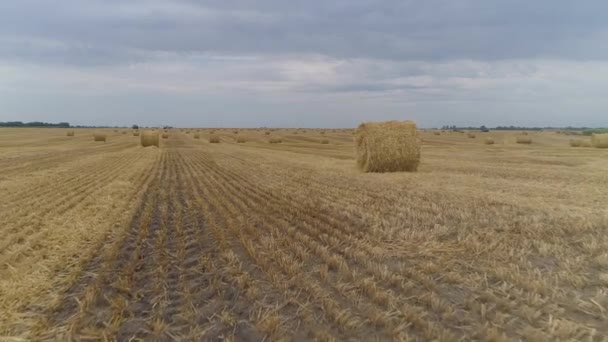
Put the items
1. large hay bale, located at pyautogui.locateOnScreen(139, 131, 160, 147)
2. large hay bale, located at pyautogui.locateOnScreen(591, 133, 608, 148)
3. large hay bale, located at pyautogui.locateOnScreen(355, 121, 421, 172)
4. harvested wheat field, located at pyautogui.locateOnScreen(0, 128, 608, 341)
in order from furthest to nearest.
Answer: large hay bale, located at pyautogui.locateOnScreen(139, 131, 160, 147), large hay bale, located at pyautogui.locateOnScreen(591, 133, 608, 148), large hay bale, located at pyautogui.locateOnScreen(355, 121, 421, 172), harvested wheat field, located at pyautogui.locateOnScreen(0, 128, 608, 341)

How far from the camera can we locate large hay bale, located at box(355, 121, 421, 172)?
15.7m

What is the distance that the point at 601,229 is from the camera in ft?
19.2

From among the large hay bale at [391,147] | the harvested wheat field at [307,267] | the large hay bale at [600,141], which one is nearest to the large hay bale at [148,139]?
the large hay bale at [391,147]

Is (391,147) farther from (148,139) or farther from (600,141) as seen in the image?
(148,139)

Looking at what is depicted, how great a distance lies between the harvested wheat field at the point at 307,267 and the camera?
11.0 ft

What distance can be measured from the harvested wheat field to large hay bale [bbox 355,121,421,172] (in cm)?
650

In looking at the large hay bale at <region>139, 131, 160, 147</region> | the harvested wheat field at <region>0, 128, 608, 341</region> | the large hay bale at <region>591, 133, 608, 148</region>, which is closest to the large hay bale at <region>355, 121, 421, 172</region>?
the harvested wheat field at <region>0, 128, 608, 341</region>

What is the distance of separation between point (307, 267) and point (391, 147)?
11.9 metres

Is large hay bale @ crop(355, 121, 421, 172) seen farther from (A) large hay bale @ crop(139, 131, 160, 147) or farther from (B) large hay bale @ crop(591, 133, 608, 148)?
(A) large hay bale @ crop(139, 131, 160, 147)

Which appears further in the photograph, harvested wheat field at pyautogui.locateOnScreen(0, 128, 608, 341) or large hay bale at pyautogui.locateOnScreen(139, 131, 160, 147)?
large hay bale at pyautogui.locateOnScreen(139, 131, 160, 147)

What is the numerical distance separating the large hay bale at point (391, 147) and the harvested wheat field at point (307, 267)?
21.3 feet

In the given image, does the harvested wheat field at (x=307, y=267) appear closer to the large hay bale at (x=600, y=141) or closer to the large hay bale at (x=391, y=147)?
the large hay bale at (x=391, y=147)

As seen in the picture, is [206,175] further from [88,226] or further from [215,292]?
[215,292]

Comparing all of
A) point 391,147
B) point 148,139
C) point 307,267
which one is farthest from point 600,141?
point 148,139
